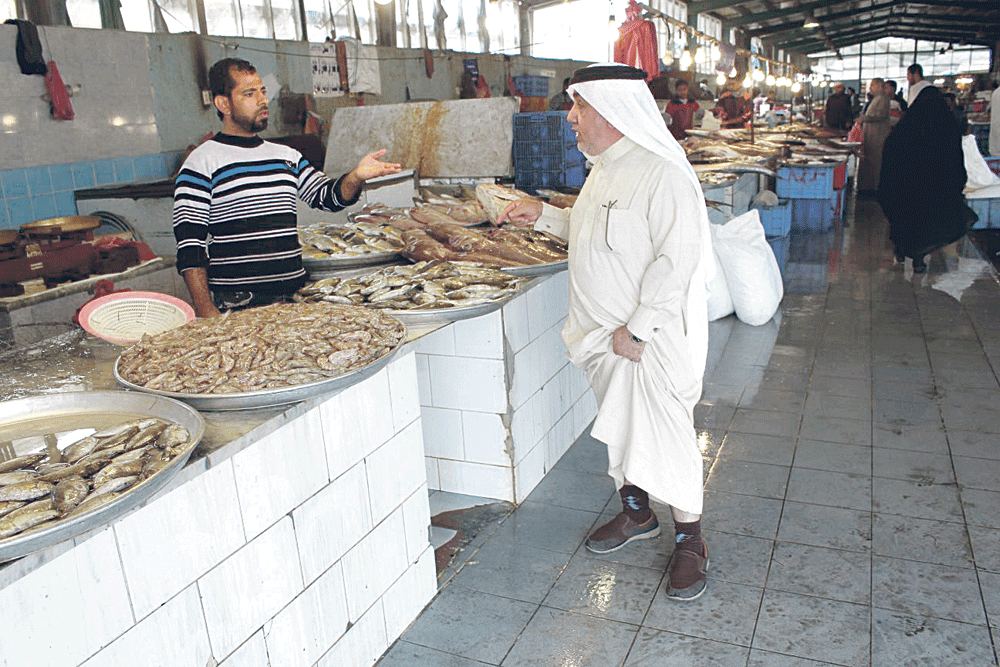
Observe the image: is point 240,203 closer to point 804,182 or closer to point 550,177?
point 550,177

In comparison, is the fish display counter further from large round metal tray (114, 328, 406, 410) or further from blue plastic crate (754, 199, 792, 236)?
blue plastic crate (754, 199, 792, 236)

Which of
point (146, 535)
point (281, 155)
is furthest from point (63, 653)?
point (281, 155)

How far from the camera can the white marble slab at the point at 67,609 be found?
4.58 ft

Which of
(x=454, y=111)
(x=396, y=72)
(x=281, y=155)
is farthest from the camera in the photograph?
(x=396, y=72)

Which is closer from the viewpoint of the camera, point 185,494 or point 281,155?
point 185,494

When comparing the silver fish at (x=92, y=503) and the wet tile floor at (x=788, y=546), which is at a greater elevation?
the silver fish at (x=92, y=503)

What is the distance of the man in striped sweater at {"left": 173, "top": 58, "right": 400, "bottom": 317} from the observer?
310 cm

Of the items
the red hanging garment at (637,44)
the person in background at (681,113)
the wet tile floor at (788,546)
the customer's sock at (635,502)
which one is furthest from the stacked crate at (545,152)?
the person in background at (681,113)

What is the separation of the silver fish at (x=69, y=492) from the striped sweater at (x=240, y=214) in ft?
5.49

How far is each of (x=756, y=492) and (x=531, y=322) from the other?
1.29 m

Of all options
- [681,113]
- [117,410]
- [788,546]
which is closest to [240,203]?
[117,410]

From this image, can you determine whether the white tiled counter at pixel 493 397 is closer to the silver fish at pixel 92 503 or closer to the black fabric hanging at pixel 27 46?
the silver fish at pixel 92 503

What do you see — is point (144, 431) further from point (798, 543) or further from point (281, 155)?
point (798, 543)

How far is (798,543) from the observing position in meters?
3.12
